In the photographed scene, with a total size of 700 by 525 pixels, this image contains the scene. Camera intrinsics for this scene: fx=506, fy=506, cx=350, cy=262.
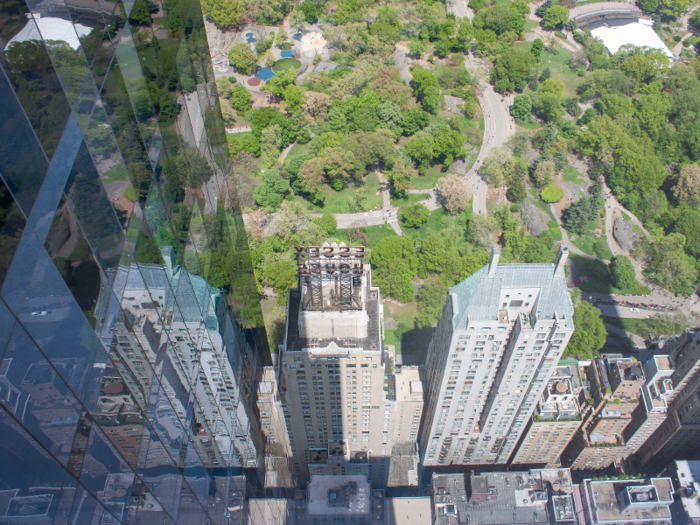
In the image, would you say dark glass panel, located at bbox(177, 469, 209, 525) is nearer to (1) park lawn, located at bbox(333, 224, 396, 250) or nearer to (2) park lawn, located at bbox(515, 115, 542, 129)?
(1) park lawn, located at bbox(333, 224, 396, 250)

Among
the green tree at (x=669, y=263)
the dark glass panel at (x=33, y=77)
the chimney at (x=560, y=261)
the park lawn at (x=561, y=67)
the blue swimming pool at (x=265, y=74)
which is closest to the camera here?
the dark glass panel at (x=33, y=77)

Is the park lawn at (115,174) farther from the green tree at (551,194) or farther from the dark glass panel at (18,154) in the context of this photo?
the green tree at (551,194)

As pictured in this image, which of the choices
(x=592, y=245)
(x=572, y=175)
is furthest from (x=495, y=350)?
(x=572, y=175)

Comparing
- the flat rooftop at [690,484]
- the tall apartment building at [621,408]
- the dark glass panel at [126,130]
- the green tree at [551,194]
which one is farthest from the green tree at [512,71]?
the dark glass panel at [126,130]

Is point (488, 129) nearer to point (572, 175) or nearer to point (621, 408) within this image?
point (572, 175)

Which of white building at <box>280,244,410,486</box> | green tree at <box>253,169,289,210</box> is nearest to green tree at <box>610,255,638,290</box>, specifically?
white building at <box>280,244,410,486</box>
